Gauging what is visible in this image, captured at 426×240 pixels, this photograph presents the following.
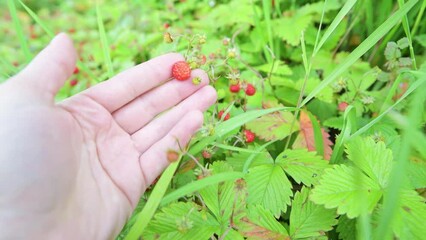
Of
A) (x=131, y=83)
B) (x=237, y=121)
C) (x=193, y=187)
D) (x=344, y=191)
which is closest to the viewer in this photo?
(x=193, y=187)

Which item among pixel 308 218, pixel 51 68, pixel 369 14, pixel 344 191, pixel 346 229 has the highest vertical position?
pixel 51 68

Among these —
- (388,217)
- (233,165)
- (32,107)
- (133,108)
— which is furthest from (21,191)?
(388,217)

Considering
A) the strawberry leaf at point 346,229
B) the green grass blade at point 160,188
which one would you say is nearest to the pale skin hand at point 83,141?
the green grass blade at point 160,188

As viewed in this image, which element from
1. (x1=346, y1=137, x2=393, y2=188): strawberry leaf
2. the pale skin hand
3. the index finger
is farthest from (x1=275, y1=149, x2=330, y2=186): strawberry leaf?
the index finger

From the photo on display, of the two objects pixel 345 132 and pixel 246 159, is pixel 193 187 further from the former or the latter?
pixel 345 132

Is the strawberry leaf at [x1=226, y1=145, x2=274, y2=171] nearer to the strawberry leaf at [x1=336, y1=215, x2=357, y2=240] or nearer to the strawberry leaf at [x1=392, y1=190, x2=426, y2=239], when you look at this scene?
the strawberry leaf at [x1=336, y1=215, x2=357, y2=240]

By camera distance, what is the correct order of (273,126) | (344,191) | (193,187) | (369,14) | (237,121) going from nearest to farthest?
(193,187) < (344,191) < (237,121) < (273,126) < (369,14)

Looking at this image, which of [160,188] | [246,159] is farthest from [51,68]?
[246,159]

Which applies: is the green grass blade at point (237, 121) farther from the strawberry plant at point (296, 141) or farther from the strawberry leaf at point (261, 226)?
the strawberry leaf at point (261, 226)

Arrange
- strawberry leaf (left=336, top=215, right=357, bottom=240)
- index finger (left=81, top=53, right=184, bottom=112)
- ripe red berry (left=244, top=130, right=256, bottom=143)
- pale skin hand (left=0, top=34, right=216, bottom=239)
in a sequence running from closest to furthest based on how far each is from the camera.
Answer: pale skin hand (left=0, top=34, right=216, bottom=239)
strawberry leaf (left=336, top=215, right=357, bottom=240)
index finger (left=81, top=53, right=184, bottom=112)
ripe red berry (left=244, top=130, right=256, bottom=143)
